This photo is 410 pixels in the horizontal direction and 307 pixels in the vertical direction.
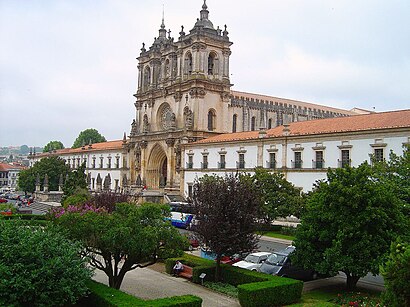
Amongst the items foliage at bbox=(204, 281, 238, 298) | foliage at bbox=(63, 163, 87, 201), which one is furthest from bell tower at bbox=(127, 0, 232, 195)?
foliage at bbox=(204, 281, 238, 298)

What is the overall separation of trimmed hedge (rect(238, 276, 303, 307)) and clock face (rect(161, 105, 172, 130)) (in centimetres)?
4837

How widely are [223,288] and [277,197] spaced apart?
51.0ft

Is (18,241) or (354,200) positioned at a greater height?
(354,200)

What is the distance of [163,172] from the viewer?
218 ft

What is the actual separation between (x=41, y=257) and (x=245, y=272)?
8.97 meters

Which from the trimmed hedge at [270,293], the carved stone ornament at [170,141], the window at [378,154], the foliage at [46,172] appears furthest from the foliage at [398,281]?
the foliage at [46,172]

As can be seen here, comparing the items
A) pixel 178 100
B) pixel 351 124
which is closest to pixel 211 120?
pixel 178 100

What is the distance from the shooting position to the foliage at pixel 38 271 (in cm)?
1248

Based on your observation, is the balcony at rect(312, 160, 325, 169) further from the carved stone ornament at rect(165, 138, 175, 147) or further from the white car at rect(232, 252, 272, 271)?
the carved stone ornament at rect(165, 138, 175, 147)

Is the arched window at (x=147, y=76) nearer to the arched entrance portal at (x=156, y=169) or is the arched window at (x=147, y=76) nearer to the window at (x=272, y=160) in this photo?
the arched entrance portal at (x=156, y=169)

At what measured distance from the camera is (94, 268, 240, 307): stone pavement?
17.4 metres

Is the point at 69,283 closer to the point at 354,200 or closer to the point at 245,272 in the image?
the point at 245,272

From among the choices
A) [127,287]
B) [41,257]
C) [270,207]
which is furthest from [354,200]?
[270,207]

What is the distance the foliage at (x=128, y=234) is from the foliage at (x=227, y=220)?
299cm
